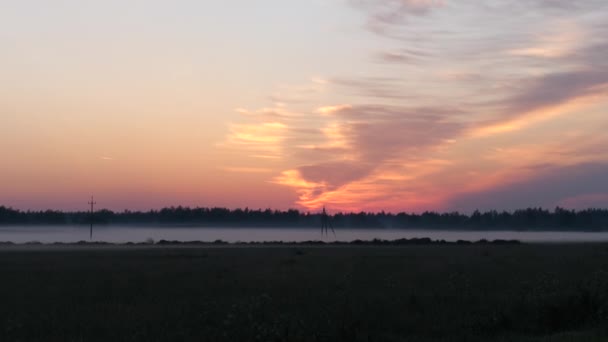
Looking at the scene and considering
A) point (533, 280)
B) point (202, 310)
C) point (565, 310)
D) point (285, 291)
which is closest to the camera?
point (565, 310)

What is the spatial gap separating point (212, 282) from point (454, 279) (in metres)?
11.5

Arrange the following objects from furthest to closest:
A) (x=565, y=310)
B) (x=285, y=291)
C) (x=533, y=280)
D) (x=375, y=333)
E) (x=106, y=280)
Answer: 1. (x=106, y=280)
2. (x=533, y=280)
3. (x=285, y=291)
4. (x=565, y=310)
5. (x=375, y=333)

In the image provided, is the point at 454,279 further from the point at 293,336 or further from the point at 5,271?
the point at 5,271

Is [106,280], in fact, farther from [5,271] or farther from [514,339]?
[514,339]

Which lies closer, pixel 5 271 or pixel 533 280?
pixel 533 280

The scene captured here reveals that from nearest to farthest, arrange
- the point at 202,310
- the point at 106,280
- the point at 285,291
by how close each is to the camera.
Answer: the point at 202,310 < the point at 285,291 < the point at 106,280

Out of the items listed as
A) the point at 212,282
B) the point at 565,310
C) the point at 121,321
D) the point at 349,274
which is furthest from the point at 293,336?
the point at 349,274

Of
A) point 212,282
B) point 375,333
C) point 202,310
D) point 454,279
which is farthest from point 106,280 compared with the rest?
point 375,333

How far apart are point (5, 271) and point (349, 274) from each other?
20942mm

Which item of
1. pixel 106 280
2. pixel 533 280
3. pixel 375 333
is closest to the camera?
pixel 375 333

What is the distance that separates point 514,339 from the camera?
58.9 ft

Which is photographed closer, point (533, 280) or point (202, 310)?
point (202, 310)

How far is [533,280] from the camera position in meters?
32.8

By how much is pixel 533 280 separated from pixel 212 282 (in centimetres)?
1493
